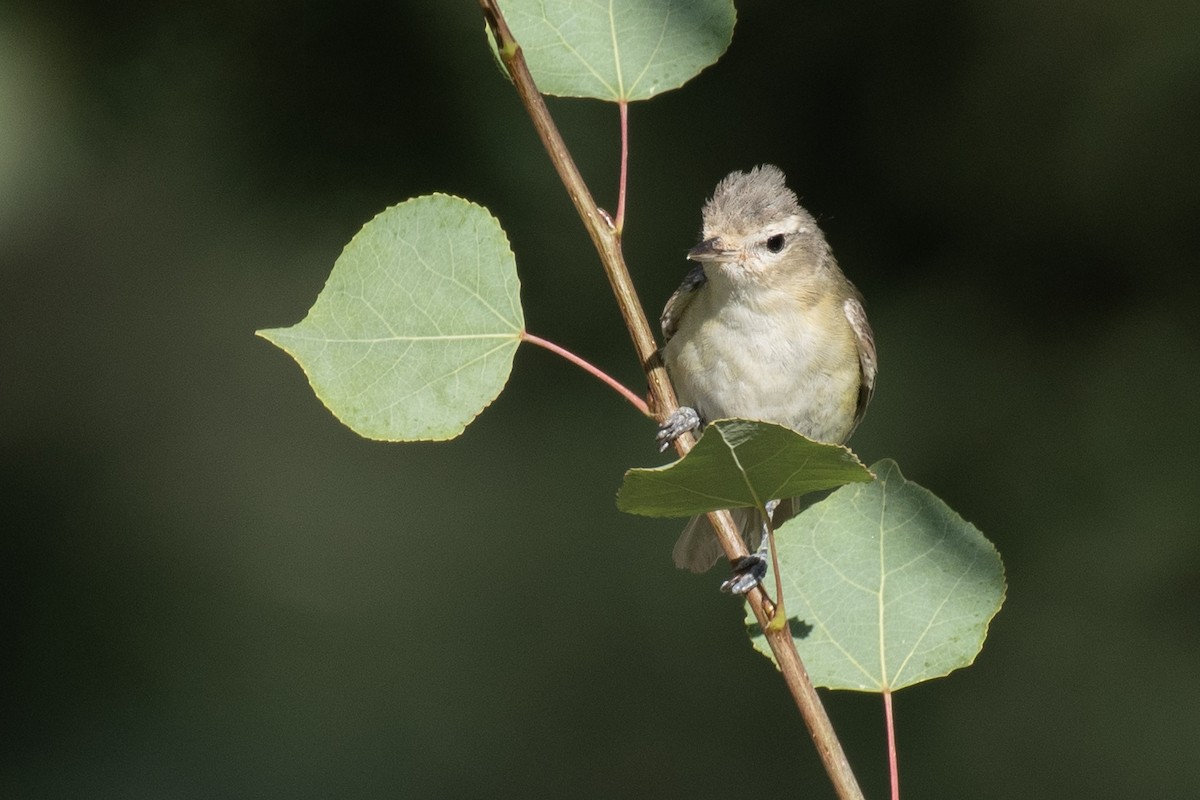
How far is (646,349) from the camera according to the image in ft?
4.84

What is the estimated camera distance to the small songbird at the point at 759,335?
8.66 ft

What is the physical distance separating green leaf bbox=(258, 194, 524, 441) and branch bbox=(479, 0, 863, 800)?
0.31 feet

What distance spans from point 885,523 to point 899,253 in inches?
141

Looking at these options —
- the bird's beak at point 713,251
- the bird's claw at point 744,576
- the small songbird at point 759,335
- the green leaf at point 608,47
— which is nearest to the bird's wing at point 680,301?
the small songbird at point 759,335

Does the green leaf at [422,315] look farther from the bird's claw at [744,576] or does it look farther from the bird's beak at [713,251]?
the bird's beak at [713,251]

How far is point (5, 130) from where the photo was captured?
3.95 m

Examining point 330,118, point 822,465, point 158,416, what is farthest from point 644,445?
point 822,465

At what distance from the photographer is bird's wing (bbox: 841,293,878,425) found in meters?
3.00

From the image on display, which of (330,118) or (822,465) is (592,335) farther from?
(822,465)

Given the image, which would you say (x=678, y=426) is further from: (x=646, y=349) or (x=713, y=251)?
(x=713, y=251)

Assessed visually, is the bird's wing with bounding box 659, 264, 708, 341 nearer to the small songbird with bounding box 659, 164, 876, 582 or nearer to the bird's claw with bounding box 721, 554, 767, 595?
the small songbird with bounding box 659, 164, 876, 582

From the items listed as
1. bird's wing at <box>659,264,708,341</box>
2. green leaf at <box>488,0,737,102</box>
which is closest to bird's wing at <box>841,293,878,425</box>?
bird's wing at <box>659,264,708,341</box>

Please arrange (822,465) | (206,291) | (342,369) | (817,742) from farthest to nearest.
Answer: (206,291) < (342,369) < (817,742) < (822,465)

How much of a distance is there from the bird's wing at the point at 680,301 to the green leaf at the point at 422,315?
148 centimetres
